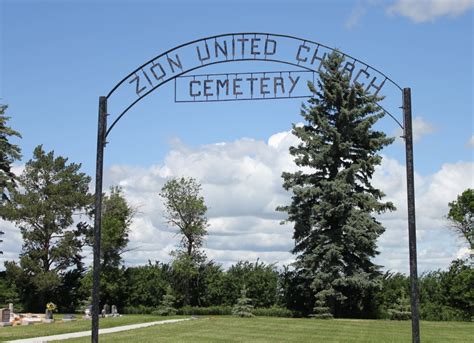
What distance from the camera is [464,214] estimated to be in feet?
129

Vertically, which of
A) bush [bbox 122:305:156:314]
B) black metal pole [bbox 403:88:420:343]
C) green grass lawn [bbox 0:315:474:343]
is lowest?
bush [bbox 122:305:156:314]

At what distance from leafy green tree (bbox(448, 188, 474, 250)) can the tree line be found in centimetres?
7

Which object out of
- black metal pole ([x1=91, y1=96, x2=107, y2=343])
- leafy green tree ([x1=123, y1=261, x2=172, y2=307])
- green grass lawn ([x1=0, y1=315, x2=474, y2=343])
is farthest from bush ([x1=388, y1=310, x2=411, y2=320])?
black metal pole ([x1=91, y1=96, x2=107, y2=343])

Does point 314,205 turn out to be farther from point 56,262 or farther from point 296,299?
point 56,262

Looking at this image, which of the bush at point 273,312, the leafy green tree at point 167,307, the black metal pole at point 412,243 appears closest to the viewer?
the black metal pole at point 412,243

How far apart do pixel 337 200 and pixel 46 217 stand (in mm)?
19034

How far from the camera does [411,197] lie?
1177cm

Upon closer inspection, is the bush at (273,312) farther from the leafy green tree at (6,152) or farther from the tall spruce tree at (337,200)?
the leafy green tree at (6,152)

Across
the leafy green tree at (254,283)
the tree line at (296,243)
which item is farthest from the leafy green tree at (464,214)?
the leafy green tree at (254,283)

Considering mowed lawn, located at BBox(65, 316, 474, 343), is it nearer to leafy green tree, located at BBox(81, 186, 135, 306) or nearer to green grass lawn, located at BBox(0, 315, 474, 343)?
green grass lawn, located at BBox(0, 315, 474, 343)

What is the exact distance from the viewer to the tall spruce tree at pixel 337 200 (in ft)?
110

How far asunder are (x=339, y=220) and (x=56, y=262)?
62.6ft

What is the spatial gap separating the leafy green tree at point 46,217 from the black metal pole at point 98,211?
99.1 ft

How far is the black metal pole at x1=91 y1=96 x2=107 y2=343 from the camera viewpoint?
1224 centimetres
